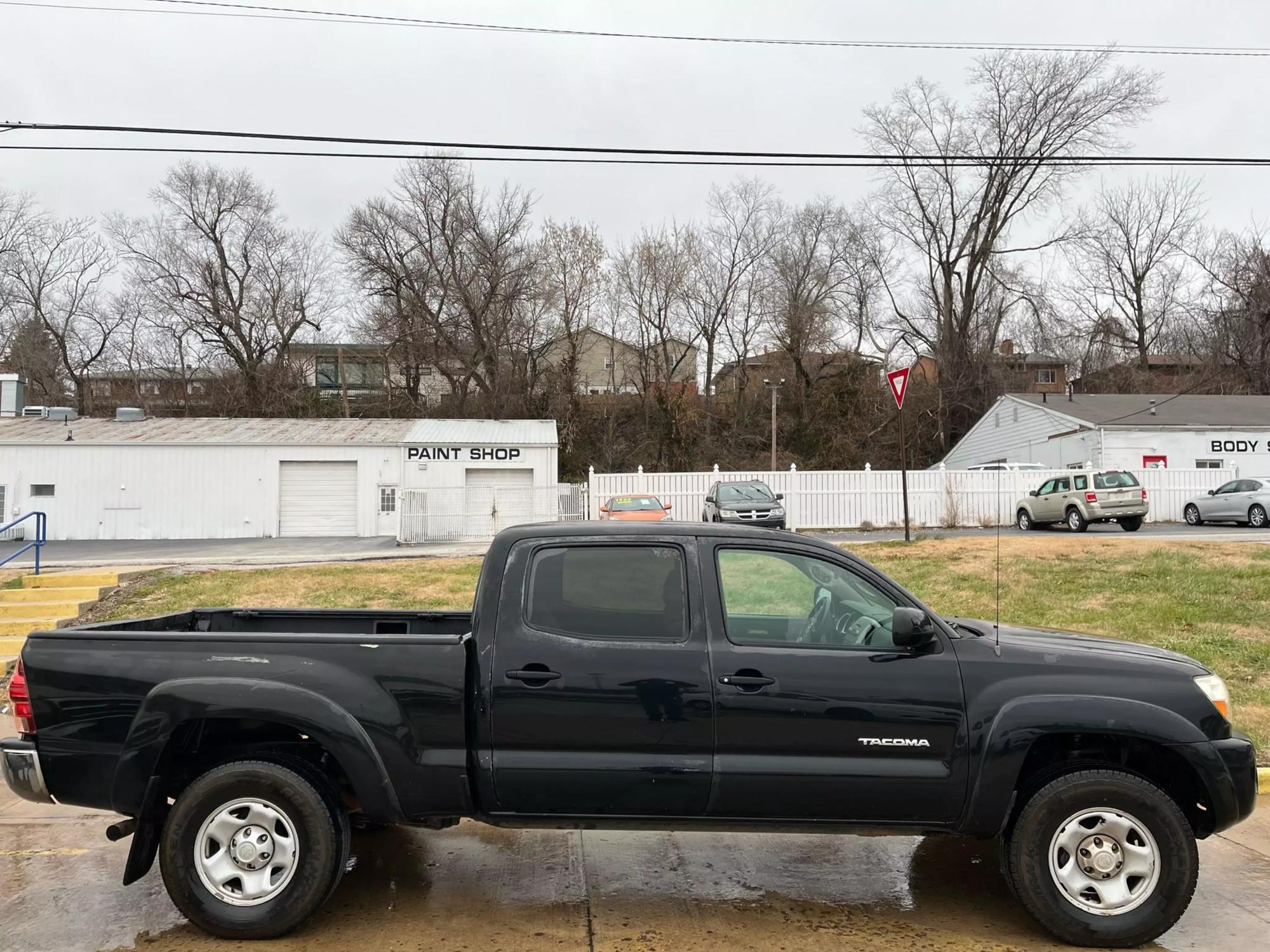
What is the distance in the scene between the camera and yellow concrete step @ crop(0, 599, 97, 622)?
1038cm

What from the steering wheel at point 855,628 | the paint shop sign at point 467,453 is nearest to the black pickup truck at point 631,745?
the steering wheel at point 855,628

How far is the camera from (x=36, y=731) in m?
3.80

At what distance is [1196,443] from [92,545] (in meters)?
35.9

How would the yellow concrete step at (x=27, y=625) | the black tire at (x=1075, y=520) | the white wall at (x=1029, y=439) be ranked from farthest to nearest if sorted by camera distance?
the white wall at (x=1029, y=439) < the black tire at (x=1075, y=520) < the yellow concrete step at (x=27, y=625)

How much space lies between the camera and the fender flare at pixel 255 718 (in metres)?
3.68

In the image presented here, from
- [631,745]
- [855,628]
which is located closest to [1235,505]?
[855,628]

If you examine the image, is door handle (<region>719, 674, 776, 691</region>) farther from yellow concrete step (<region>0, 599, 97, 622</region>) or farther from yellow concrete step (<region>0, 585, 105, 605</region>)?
yellow concrete step (<region>0, 585, 105, 605</region>)

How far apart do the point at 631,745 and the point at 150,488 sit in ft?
90.1

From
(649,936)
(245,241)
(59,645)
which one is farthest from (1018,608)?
(245,241)

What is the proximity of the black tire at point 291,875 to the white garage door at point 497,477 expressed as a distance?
23.9 meters

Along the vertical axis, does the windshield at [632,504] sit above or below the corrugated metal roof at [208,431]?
below

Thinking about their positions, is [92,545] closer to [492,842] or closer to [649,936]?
[492,842]

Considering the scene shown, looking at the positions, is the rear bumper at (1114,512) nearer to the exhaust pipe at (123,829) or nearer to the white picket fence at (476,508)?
the white picket fence at (476,508)

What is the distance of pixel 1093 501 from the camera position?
2255 centimetres
